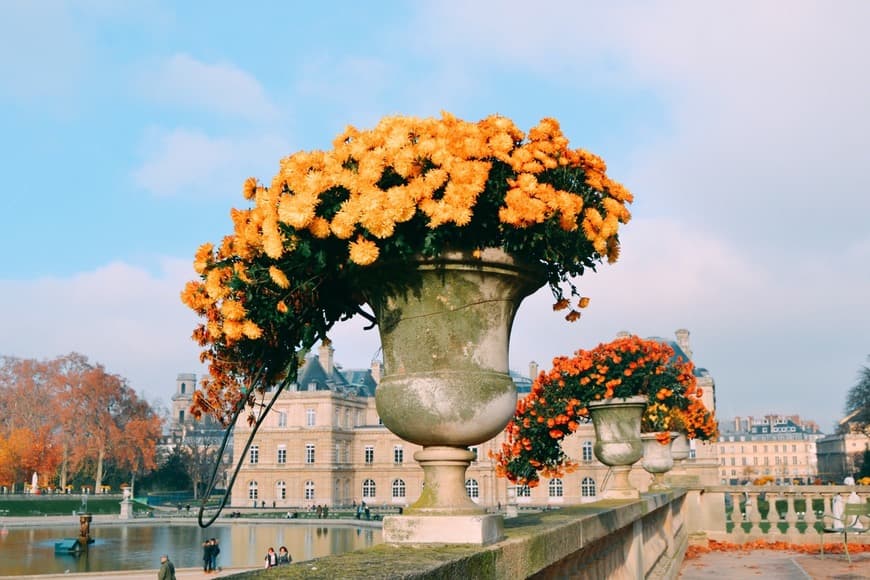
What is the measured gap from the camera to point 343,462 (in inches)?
2574

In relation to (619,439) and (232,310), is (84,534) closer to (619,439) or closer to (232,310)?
(619,439)

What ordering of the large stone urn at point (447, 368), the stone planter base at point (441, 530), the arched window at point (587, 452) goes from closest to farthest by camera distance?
Result: the stone planter base at point (441, 530)
the large stone urn at point (447, 368)
the arched window at point (587, 452)

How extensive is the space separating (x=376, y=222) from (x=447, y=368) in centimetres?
62

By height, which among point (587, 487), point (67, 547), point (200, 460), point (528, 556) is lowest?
point (587, 487)

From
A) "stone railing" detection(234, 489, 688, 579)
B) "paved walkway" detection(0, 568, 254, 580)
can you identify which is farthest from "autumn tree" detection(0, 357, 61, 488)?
"stone railing" detection(234, 489, 688, 579)

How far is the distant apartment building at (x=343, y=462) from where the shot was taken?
61125 mm

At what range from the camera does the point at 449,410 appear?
2854 millimetres

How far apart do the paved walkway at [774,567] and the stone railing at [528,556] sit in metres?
3.86

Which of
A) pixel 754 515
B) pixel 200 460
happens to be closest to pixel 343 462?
pixel 200 460

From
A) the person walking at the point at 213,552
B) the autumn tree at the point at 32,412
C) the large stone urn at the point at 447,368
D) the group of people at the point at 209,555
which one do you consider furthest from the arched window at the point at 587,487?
the large stone urn at the point at 447,368

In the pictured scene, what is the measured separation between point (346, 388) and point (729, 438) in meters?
74.2

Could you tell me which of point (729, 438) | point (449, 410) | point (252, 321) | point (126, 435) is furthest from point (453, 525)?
point (729, 438)

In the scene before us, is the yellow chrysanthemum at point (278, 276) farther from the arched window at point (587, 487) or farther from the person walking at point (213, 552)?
the arched window at point (587, 487)

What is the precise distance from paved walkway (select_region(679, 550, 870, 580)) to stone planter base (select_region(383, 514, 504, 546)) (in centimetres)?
753
